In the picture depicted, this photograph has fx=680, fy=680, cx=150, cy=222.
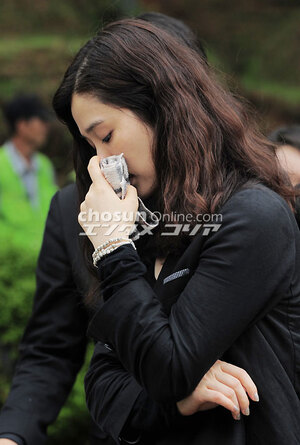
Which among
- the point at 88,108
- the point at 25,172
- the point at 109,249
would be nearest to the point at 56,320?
the point at 109,249

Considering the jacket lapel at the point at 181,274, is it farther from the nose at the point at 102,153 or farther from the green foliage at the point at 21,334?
Answer: the green foliage at the point at 21,334

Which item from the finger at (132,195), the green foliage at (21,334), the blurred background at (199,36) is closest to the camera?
the finger at (132,195)

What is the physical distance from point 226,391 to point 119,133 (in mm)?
758

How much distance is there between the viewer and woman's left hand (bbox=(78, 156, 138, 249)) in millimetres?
1804

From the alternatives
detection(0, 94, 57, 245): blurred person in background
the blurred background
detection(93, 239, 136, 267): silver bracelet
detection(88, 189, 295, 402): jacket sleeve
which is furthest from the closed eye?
the blurred background

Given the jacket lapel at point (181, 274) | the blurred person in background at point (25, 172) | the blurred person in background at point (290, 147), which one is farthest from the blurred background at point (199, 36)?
the jacket lapel at point (181, 274)

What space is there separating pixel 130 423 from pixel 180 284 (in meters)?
0.40

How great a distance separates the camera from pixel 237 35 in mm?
10297

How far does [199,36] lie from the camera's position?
7223mm

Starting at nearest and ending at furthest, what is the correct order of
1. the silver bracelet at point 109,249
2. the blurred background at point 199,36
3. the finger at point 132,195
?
1. the silver bracelet at point 109,249
2. the finger at point 132,195
3. the blurred background at point 199,36

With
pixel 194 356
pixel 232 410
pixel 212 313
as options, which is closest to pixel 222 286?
pixel 212 313

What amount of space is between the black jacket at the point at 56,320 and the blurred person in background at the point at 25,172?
3.25 meters

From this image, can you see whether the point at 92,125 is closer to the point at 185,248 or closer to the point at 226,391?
the point at 185,248

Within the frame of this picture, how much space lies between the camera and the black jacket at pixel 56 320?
90.7 inches
